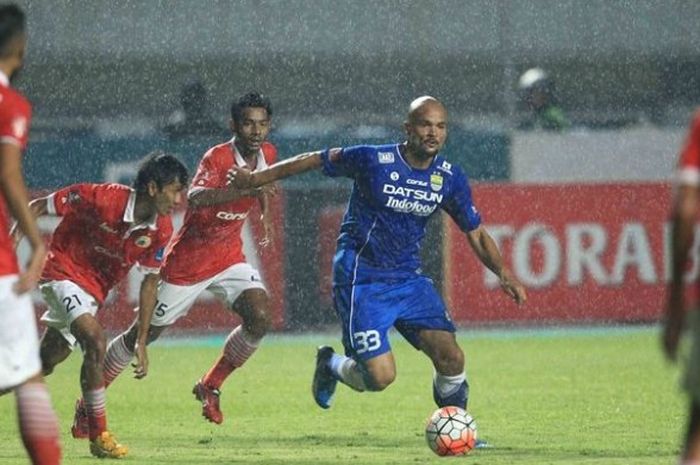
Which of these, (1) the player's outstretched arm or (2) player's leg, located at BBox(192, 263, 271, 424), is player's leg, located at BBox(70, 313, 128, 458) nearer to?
(1) the player's outstretched arm

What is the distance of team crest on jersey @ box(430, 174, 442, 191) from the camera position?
32.0ft

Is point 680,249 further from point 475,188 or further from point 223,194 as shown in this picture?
point 475,188

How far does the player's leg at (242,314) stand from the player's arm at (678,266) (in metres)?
5.76

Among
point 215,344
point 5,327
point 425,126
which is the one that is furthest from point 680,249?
point 215,344

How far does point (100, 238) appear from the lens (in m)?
9.73

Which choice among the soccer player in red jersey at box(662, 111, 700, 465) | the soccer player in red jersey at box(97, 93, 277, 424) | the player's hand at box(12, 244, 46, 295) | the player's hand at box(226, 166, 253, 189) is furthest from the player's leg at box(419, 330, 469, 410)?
the soccer player in red jersey at box(662, 111, 700, 465)

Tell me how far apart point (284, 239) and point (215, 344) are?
1287 mm

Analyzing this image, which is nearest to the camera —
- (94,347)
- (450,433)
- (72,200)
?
(450,433)

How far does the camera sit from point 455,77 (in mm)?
22234

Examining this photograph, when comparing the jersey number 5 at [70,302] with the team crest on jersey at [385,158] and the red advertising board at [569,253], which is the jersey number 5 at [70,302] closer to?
the team crest on jersey at [385,158]

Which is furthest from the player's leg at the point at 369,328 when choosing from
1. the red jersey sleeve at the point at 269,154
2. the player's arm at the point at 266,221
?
the red jersey sleeve at the point at 269,154

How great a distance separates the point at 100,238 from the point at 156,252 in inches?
12.3

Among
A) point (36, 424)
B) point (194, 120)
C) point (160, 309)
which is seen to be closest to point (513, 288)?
point (160, 309)

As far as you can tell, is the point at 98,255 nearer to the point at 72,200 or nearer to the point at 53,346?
the point at 72,200
